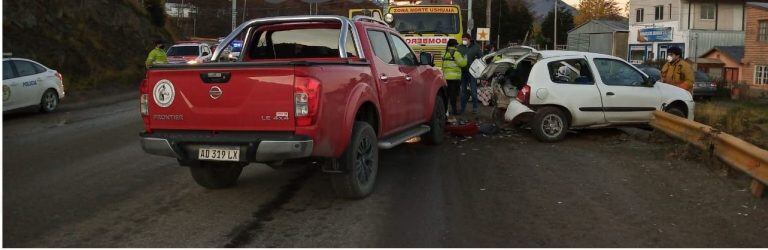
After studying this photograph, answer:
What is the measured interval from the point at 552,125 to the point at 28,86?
10548 millimetres

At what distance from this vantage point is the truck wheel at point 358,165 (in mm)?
5844

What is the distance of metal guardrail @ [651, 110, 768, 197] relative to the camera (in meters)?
6.21

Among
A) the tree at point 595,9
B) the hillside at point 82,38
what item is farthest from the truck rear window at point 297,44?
the tree at point 595,9

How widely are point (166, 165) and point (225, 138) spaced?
2.84m

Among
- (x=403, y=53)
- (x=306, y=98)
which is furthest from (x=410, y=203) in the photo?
(x=403, y=53)

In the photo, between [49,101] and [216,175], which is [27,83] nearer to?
[49,101]

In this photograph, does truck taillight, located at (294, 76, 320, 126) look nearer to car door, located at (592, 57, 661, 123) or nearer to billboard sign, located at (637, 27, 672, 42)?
car door, located at (592, 57, 661, 123)

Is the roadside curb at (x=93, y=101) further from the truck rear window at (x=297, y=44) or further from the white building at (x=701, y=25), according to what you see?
the white building at (x=701, y=25)

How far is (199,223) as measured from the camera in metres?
5.39

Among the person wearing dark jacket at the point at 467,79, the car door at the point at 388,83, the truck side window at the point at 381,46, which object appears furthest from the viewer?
the person wearing dark jacket at the point at 467,79

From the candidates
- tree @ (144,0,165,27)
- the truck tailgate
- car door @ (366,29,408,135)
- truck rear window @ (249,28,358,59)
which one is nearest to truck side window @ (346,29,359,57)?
car door @ (366,29,408,135)

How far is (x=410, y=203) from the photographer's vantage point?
6020 mm

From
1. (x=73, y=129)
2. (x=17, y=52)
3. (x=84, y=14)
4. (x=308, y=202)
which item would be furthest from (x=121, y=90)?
(x=308, y=202)

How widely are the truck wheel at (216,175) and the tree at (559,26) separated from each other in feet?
236
